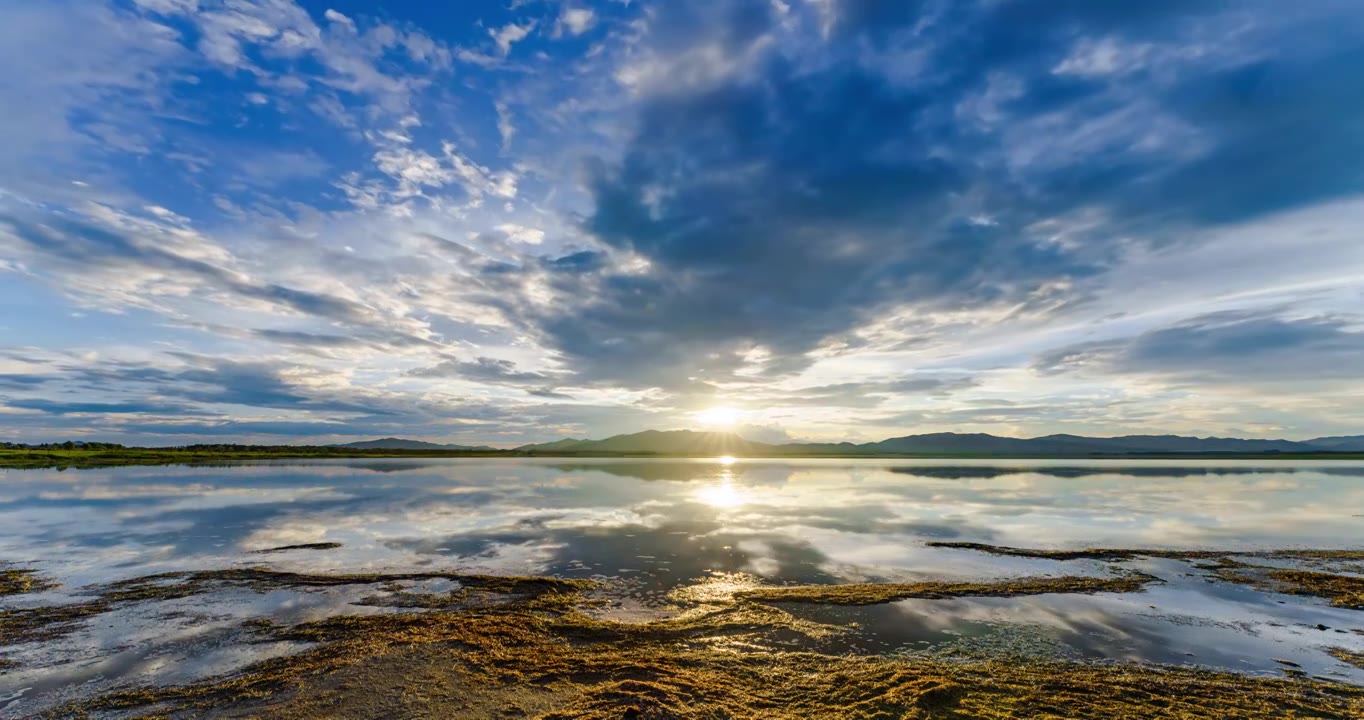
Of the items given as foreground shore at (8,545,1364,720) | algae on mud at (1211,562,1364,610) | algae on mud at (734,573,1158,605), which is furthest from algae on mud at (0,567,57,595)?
algae on mud at (1211,562,1364,610)

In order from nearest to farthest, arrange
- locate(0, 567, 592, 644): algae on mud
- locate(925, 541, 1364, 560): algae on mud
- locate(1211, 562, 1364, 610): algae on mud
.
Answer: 1. locate(0, 567, 592, 644): algae on mud
2. locate(1211, 562, 1364, 610): algae on mud
3. locate(925, 541, 1364, 560): algae on mud

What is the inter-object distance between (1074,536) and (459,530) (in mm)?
34816

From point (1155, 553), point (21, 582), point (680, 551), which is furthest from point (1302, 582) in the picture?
point (21, 582)

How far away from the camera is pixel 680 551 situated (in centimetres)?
2430

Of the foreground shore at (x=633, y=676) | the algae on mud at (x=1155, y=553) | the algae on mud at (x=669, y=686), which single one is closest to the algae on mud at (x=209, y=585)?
the foreground shore at (x=633, y=676)

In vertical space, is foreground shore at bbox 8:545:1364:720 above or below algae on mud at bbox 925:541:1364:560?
above

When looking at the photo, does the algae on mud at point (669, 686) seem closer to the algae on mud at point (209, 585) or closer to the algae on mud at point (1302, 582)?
the algae on mud at point (209, 585)

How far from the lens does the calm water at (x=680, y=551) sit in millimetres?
13227

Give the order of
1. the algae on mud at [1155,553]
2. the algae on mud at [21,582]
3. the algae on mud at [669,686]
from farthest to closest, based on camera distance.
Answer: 1. the algae on mud at [1155,553]
2. the algae on mud at [21,582]
3. the algae on mud at [669,686]

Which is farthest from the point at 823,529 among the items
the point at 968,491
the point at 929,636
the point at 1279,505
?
the point at 1279,505

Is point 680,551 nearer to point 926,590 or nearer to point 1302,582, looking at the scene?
point 926,590

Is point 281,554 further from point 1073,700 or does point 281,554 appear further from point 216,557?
point 1073,700

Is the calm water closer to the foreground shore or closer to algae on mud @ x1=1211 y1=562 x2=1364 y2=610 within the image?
the foreground shore

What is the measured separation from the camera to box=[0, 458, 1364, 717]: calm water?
13227mm
